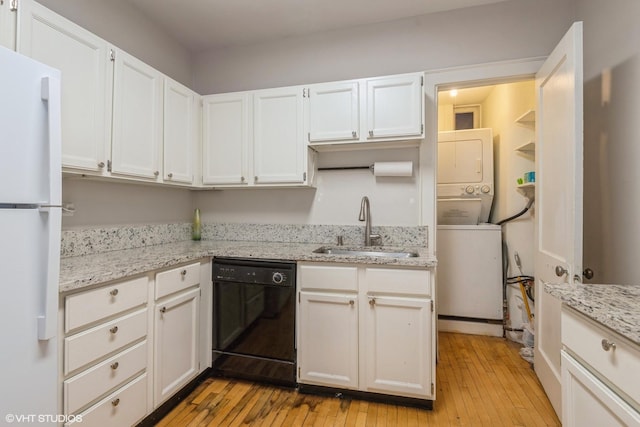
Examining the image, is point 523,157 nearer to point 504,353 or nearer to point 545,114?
point 545,114

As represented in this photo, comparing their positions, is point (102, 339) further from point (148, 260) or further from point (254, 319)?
point (254, 319)

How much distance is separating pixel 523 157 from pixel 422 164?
112cm

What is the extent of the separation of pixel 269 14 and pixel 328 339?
235 cm

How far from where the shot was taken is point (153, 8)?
222cm

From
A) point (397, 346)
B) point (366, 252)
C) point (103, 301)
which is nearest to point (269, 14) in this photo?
point (366, 252)

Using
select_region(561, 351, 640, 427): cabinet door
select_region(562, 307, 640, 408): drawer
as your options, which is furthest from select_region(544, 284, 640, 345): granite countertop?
select_region(561, 351, 640, 427): cabinet door

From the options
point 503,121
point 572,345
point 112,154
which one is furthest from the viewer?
point 503,121

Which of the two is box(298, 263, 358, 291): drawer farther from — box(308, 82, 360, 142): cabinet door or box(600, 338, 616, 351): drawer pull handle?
box(600, 338, 616, 351): drawer pull handle

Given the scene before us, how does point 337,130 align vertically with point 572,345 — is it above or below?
above

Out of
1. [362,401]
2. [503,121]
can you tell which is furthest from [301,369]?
[503,121]

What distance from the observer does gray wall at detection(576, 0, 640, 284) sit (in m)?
1.41

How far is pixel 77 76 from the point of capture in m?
1.51

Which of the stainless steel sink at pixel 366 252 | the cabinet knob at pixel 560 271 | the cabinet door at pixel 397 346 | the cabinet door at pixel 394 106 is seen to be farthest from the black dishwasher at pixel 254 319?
the cabinet knob at pixel 560 271

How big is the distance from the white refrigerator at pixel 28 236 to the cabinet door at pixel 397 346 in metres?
1.44
